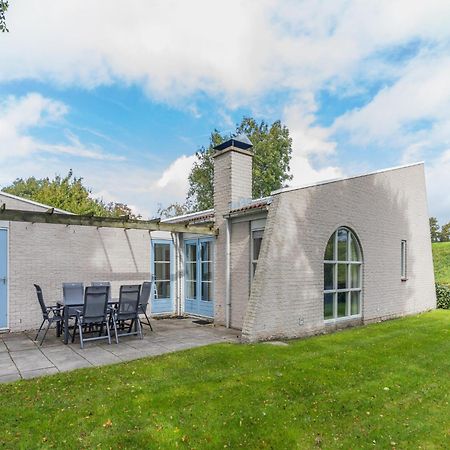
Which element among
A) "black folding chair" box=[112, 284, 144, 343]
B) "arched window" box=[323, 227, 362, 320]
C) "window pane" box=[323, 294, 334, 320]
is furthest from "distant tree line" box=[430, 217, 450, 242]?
"black folding chair" box=[112, 284, 144, 343]

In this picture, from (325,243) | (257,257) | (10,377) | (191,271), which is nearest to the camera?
(10,377)

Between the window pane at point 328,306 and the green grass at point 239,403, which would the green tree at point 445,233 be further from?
the green grass at point 239,403

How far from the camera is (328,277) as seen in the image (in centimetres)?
887

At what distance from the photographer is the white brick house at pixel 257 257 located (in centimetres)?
773

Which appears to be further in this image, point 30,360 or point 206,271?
point 206,271

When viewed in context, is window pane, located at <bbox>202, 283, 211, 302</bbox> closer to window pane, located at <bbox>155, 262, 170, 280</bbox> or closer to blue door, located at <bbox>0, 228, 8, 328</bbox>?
window pane, located at <bbox>155, 262, 170, 280</bbox>

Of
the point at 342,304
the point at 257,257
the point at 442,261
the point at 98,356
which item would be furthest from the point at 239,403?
the point at 442,261

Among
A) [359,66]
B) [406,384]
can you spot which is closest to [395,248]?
[359,66]

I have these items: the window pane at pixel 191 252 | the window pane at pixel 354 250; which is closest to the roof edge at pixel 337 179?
the window pane at pixel 354 250

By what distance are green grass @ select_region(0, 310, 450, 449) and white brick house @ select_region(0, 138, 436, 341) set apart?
1936 mm

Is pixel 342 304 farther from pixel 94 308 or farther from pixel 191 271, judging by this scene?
pixel 94 308

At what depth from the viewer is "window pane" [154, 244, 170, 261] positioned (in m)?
11.3

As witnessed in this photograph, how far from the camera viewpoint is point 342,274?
930 centimetres

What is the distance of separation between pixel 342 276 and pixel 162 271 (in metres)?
5.65
